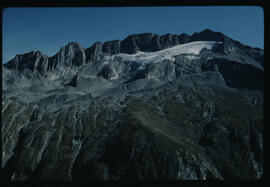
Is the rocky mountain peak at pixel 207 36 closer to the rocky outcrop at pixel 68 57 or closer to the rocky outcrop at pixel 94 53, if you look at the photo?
the rocky outcrop at pixel 94 53

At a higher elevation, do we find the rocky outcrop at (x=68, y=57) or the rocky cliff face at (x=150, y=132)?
the rocky outcrop at (x=68, y=57)

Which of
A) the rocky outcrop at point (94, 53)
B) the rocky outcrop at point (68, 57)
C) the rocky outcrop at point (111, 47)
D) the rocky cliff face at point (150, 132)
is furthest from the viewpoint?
the rocky outcrop at point (111, 47)

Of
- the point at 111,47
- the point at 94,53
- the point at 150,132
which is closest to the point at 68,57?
the point at 94,53

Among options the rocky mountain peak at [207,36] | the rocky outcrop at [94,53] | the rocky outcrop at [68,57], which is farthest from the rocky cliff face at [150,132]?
the rocky mountain peak at [207,36]

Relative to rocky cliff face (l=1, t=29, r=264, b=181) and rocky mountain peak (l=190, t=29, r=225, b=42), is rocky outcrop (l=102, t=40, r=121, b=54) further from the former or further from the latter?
rocky cliff face (l=1, t=29, r=264, b=181)

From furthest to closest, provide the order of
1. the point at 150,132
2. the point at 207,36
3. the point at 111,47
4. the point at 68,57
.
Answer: the point at 111,47 → the point at 207,36 → the point at 68,57 → the point at 150,132

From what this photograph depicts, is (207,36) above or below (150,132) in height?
above

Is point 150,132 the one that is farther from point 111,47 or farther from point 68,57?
point 111,47

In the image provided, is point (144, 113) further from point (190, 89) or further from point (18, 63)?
point (18, 63)

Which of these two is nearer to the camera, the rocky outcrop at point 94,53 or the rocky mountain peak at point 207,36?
the rocky outcrop at point 94,53

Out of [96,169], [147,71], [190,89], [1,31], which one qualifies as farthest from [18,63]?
[1,31]

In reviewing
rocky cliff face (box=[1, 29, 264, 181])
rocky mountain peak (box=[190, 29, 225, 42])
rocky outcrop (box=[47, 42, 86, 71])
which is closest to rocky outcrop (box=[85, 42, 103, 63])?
rocky outcrop (box=[47, 42, 86, 71])
